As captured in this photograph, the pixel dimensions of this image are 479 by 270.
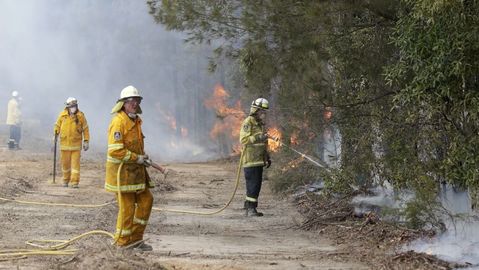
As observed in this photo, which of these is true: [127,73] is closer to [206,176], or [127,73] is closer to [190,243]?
[206,176]

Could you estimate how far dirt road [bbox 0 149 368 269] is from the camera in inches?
244

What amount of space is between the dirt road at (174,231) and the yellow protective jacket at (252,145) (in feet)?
3.10

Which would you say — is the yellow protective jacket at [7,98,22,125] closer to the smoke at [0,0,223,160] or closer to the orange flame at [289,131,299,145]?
the smoke at [0,0,223,160]

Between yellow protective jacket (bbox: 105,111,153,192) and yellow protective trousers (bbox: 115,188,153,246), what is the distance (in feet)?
0.46

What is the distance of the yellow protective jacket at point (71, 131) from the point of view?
513 inches

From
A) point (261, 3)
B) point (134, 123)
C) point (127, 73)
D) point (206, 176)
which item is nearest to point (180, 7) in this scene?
point (261, 3)

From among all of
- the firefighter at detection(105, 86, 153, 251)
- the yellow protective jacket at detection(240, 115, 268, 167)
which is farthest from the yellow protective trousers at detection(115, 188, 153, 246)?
the yellow protective jacket at detection(240, 115, 268, 167)

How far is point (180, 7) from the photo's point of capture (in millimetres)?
7996

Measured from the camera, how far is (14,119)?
2166 centimetres

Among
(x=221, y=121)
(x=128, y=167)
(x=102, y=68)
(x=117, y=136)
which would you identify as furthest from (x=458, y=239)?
(x=102, y=68)

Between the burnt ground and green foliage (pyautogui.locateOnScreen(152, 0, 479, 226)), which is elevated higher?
green foliage (pyautogui.locateOnScreen(152, 0, 479, 226))

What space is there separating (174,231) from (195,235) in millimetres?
409

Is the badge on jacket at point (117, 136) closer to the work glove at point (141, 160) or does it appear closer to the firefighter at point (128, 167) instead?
the firefighter at point (128, 167)

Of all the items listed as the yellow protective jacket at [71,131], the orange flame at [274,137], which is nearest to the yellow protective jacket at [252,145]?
the orange flame at [274,137]
